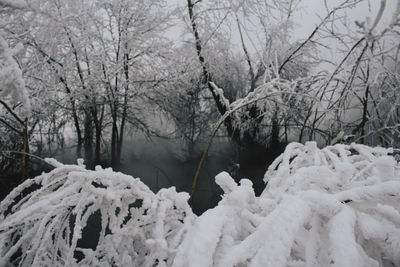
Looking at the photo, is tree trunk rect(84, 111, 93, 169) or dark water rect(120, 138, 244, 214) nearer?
tree trunk rect(84, 111, 93, 169)

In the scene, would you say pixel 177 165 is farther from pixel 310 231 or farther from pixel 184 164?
pixel 310 231

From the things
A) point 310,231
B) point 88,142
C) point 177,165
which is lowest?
point 177,165

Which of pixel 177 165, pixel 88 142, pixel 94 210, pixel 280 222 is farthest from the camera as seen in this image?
pixel 177 165

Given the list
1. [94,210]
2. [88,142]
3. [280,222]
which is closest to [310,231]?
[280,222]

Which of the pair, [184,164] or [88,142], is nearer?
[88,142]

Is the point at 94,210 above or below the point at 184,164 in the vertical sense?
above

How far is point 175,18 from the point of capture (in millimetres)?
5031

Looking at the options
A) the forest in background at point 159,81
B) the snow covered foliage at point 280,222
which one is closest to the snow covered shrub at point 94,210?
the snow covered foliage at point 280,222

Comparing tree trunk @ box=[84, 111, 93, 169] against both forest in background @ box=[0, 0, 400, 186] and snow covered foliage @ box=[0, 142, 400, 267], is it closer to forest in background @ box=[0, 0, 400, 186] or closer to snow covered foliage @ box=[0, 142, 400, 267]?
forest in background @ box=[0, 0, 400, 186]

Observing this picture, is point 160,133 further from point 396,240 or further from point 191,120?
point 396,240

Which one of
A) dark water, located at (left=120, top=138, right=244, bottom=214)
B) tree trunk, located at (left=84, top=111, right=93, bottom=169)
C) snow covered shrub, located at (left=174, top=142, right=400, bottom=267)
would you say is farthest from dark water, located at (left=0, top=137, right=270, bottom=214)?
snow covered shrub, located at (left=174, top=142, right=400, bottom=267)

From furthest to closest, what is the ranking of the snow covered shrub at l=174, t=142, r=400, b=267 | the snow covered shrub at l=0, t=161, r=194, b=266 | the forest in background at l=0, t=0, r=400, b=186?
1. the forest in background at l=0, t=0, r=400, b=186
2. the snow covered shrub at l=0, t=161, r=194, b=266
3. the snow covered shrub at l=174, t=142, r=400, b=267

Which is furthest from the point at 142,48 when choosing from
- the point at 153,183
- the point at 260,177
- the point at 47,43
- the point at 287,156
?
the point at 287,156

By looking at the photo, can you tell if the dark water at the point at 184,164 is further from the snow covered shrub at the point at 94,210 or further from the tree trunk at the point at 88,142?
the snow covered shrub at the point at 94,210
